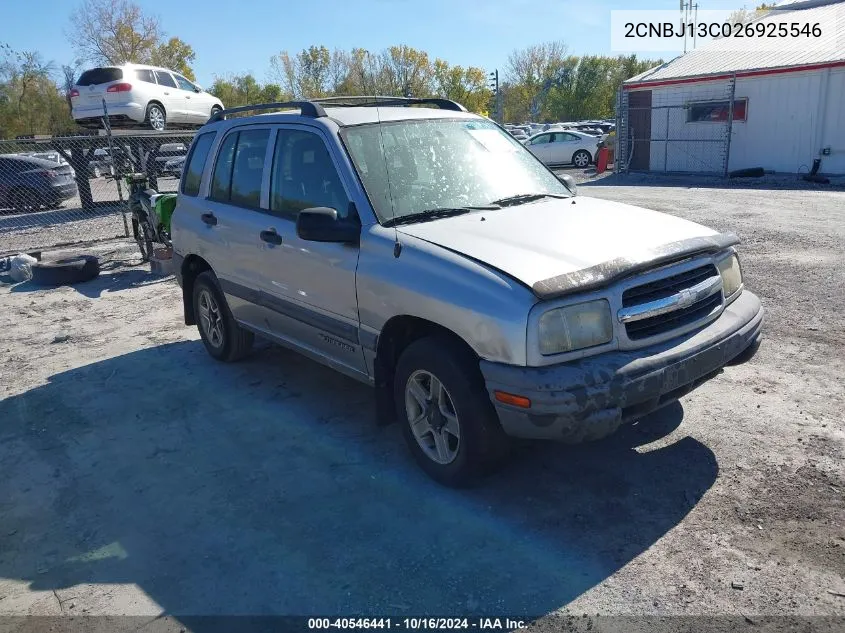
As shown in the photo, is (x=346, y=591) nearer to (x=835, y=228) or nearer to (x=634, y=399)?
(x=634, y=399)

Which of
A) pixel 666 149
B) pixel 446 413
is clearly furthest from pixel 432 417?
pixel 666 149

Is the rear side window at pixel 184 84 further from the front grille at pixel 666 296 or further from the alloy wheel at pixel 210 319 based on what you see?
the front grille at pixel 666 296

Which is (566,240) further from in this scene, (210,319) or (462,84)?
(462,84)

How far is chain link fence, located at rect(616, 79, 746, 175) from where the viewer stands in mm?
21266

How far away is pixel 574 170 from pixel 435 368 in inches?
939

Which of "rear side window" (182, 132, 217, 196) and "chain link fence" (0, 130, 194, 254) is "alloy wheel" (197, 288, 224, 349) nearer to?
"rear side window" (182, 132, 217, 196)

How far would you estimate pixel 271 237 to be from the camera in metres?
4.71

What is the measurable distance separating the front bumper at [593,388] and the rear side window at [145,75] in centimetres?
1552

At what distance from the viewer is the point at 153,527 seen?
364 cm

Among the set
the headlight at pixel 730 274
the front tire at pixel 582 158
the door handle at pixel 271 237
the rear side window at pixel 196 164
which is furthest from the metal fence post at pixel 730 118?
the door handle at pixel 271 237

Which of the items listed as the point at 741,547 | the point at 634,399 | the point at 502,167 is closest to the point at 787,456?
the point at 741,547

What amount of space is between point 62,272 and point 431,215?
7398 millimetres

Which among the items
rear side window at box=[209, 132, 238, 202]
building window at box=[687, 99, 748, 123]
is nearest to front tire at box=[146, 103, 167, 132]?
rear side window at box=[209, 132, 238, 202]

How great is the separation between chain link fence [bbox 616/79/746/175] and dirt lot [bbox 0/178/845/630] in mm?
17436
